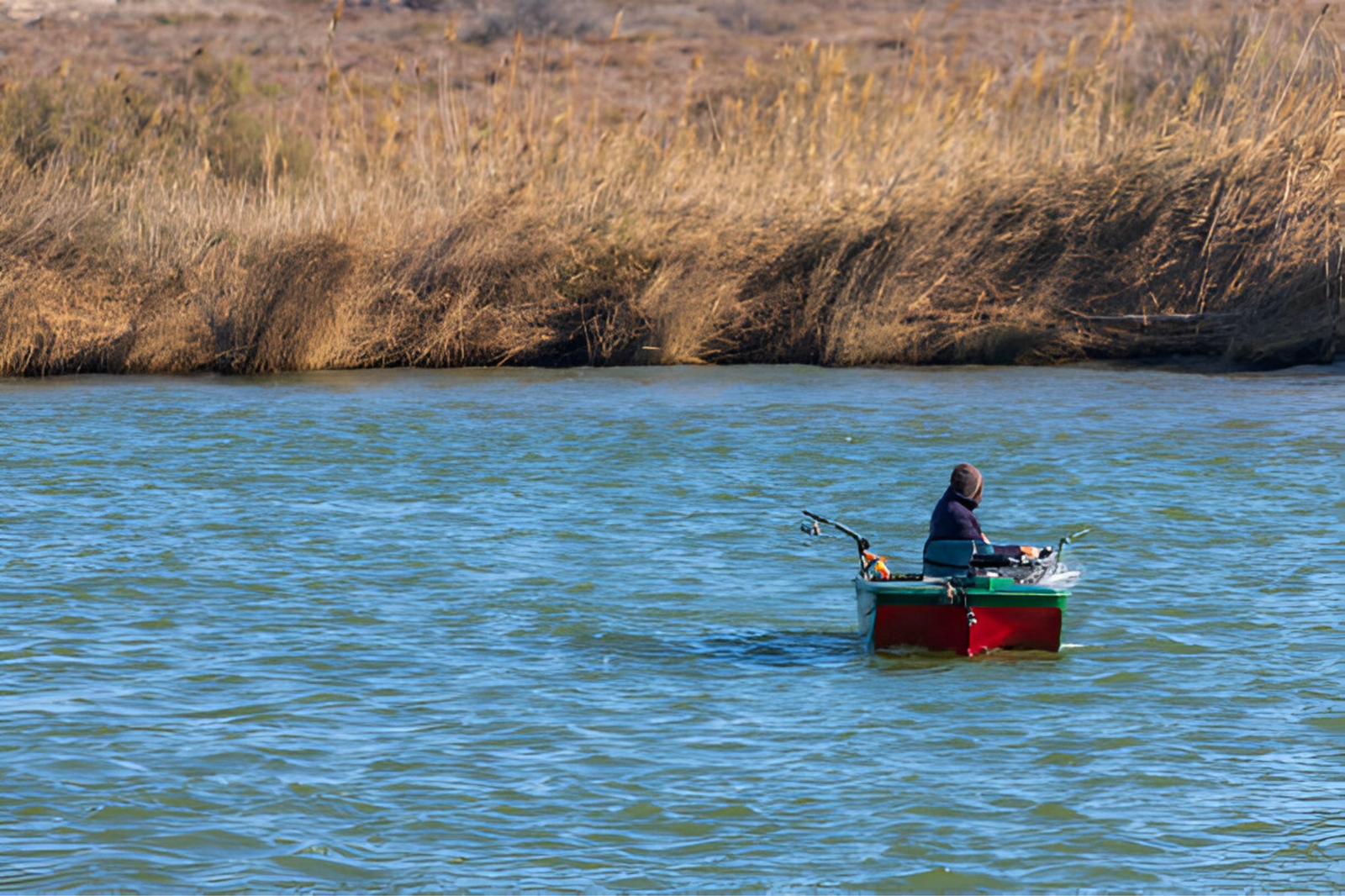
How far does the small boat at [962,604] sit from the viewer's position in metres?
10.6

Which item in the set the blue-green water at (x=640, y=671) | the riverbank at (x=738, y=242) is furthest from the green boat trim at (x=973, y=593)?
the riverbank at (x=738, y=242)

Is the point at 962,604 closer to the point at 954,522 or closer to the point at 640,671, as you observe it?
the point at 954,522

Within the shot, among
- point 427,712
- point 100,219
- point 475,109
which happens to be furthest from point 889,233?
point 475,109

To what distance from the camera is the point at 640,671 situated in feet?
35.7

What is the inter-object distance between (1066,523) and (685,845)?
817cm

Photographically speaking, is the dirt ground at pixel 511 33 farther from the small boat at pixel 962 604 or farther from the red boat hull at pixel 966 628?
the red boat hull at pixel 966 628

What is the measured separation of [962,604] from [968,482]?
0.79 meters

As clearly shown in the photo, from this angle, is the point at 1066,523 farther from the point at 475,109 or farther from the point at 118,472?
the point at 475,109

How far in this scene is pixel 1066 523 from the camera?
15578 millimetres

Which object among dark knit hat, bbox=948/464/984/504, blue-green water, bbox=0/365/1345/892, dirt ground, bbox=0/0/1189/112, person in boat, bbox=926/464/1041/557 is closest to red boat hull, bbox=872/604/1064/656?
blue-green water, bbox=0/365/1345/892

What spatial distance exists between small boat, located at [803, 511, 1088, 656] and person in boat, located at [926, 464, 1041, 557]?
0.10 m

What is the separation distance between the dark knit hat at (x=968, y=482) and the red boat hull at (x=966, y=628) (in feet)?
2.39

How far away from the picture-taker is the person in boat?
36.0 ft

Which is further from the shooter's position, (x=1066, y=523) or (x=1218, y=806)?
(x=1066, y=523)
